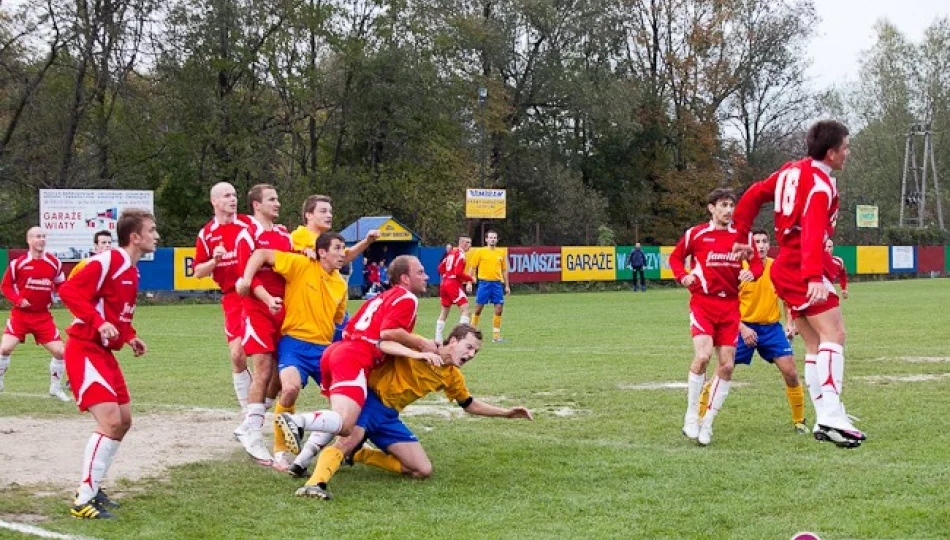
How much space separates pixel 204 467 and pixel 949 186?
7712cm

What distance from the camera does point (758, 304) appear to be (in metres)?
11.1

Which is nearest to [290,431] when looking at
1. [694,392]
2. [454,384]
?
[454,384]

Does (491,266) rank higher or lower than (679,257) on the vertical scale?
lower

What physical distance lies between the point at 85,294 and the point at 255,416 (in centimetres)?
211

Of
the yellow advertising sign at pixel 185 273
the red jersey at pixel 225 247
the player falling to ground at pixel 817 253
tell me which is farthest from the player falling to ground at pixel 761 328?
the yellow advertising sign at pixel 185 273

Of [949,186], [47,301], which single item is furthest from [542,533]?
[949,186]

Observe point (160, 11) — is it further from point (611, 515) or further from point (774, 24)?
point (611, 515)

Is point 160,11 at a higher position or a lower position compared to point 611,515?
higher

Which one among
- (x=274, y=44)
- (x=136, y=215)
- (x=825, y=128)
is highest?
(x=274, y=44)

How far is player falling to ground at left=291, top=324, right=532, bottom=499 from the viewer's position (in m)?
8.16

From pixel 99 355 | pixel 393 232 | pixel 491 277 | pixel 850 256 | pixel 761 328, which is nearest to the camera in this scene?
pixel 99 355

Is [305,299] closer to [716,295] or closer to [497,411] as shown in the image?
[497,411]

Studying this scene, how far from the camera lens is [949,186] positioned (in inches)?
3031

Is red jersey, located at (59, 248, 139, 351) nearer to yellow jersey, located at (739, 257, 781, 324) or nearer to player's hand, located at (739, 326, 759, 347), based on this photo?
player's hand, located at (739, 326, 759, 347)
